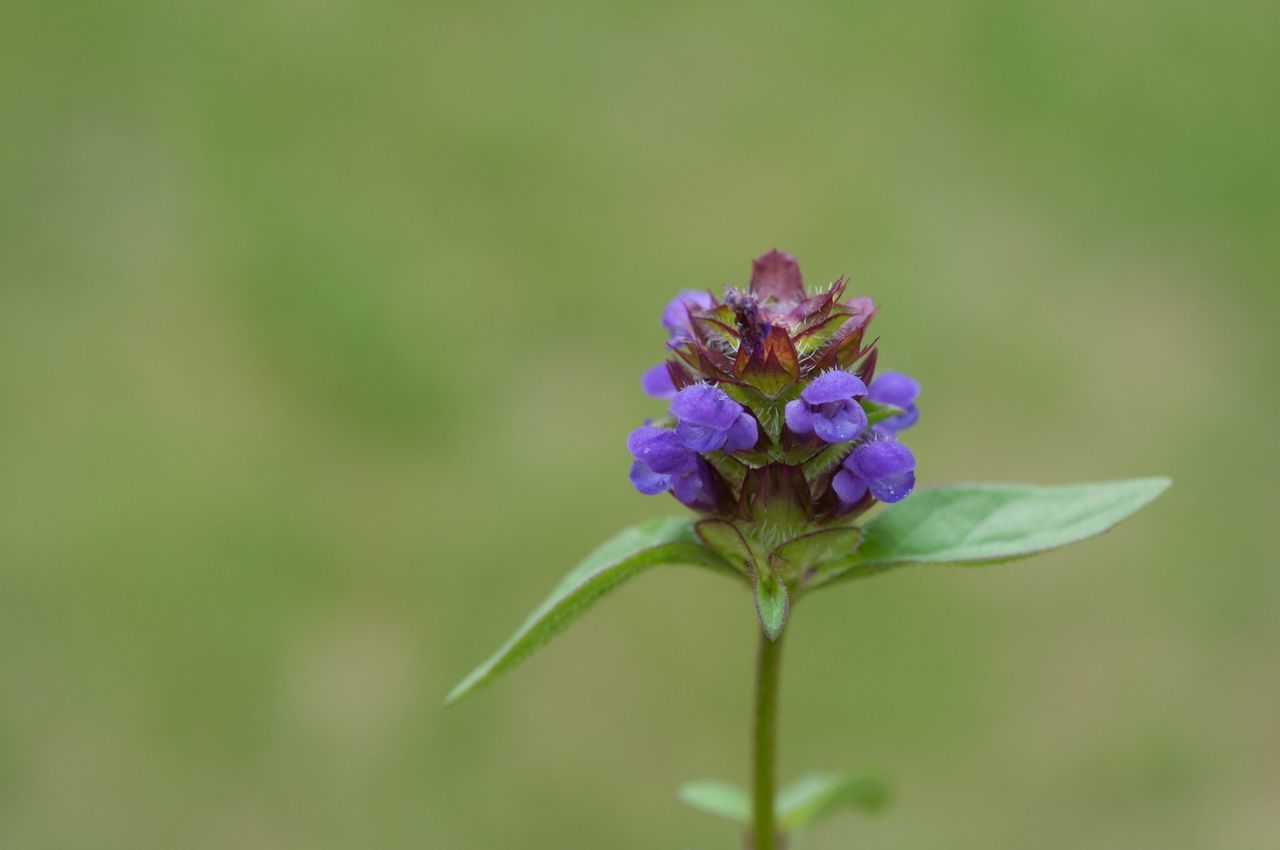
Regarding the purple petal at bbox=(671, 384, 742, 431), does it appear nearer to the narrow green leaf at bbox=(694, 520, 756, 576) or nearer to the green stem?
the narrow green leaf at bbox=(694, 520, 756, 576)

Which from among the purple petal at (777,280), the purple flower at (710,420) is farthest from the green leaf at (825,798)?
the purple petal at (777,280)

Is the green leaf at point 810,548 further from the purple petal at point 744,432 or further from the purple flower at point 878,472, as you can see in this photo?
the purple petal at point 744,432

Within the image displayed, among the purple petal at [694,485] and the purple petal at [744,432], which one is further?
the purple petal at [694,485]

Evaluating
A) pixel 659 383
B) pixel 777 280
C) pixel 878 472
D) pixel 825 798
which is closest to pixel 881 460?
pixel 878 472

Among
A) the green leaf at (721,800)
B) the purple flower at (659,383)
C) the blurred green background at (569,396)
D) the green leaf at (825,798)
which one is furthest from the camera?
the blurred green background at (569,396)

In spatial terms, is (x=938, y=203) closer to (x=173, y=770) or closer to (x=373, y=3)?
(x=373, y=3)

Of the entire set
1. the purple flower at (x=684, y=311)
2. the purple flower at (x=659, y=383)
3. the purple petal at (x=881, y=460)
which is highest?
the purple flower at (x=684, y=311)
